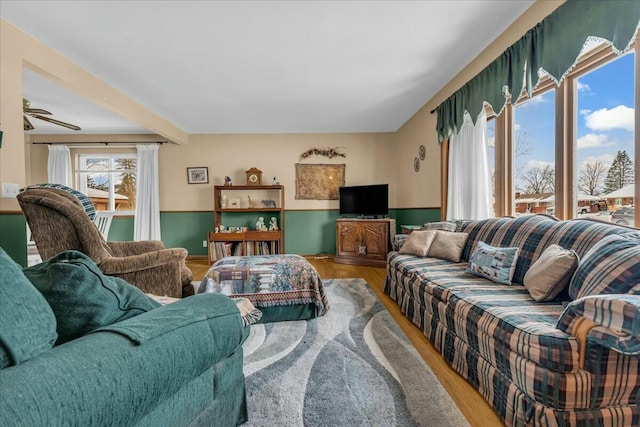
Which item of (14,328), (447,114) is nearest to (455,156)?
(447,114)

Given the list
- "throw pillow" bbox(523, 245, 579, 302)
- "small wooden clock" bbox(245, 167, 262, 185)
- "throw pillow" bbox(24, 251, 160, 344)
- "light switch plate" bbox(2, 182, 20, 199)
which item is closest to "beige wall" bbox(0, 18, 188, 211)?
"light switch plate" bbox(2, 182, 20, 199)

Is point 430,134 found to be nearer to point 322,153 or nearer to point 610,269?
point 322,153

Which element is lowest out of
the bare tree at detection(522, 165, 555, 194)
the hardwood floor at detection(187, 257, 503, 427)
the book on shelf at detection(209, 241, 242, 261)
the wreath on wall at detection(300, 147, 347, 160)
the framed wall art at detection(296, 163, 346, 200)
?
the hardwood floor at detection(187, 257, 503, 427)

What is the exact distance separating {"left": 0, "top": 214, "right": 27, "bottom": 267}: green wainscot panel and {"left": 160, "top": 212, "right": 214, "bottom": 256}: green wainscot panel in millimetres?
3000

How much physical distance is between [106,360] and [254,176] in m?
4.72

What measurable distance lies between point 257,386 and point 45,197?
181 centimetres

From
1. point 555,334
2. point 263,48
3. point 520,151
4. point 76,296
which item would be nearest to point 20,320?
point 76,296

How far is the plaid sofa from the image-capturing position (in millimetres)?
1084

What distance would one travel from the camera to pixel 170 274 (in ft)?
6.97

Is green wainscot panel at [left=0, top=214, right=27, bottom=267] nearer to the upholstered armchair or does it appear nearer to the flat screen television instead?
the upholstered armchair

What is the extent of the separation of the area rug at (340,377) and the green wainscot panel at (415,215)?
1949 mm

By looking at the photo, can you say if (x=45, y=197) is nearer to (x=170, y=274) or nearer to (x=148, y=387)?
(x=170, y=274)

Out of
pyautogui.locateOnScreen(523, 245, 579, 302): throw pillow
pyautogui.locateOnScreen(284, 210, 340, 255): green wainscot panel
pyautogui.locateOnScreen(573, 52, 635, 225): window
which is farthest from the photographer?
pyautogui.locateOnScreen(284, 210, 340, 255): green wainscot panel

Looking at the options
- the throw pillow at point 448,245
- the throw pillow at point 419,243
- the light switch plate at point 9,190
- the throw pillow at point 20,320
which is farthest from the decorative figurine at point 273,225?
the throw pillow at point 20,320
